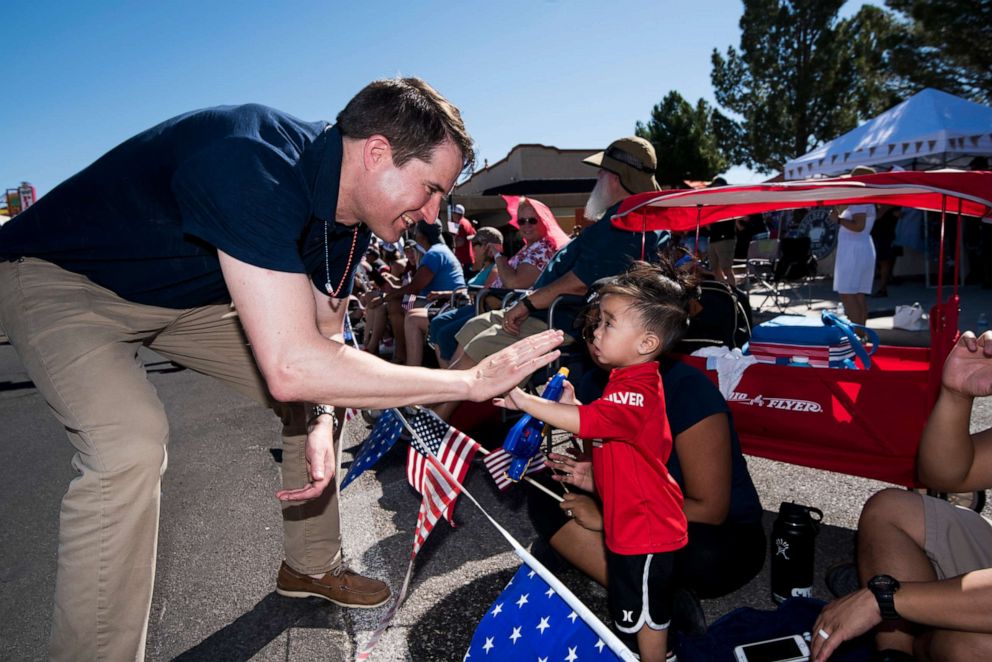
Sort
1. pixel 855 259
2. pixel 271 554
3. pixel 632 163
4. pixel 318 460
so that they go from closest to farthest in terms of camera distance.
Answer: pixel 318 460 → pixel 271 554 → pixel 632 163 → pixel 855 259

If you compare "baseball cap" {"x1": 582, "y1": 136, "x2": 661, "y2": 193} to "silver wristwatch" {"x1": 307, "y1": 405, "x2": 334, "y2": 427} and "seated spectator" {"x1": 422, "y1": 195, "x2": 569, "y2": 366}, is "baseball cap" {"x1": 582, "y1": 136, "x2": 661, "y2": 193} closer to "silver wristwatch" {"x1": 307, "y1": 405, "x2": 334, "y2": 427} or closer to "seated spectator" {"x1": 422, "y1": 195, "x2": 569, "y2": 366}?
"seated spectator" {"x1": 422, "y1": 195, "x2": 569, "y2": 366}

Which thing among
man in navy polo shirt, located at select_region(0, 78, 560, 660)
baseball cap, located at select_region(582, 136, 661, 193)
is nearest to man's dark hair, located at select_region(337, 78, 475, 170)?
man in navy polo shirt, located at select_region(0, 78, 560, 660)

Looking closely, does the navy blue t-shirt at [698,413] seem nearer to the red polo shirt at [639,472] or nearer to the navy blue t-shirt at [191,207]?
the red polo shirt at [639,472]

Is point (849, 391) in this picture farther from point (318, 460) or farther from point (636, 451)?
point (318, 460)

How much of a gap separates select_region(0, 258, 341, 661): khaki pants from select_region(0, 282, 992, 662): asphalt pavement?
2.06ft

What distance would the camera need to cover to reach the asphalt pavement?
2295 millimetres

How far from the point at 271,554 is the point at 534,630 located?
1.95 metres

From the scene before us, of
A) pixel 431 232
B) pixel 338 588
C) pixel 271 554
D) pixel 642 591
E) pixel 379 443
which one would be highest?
pixel 431 232

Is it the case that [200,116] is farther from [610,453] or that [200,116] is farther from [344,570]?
[344,570]

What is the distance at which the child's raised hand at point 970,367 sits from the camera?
5.88 ft

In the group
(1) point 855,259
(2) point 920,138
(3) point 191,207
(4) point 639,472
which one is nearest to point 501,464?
(4) point 639,472

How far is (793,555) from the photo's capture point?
230cm

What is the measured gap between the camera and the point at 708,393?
7.36ft

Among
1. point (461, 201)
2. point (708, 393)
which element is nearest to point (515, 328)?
point (708, 393)
